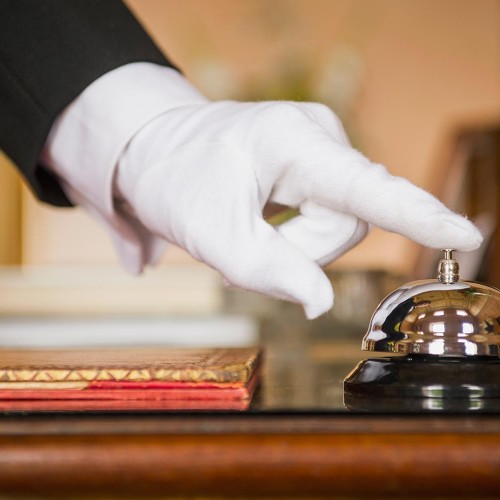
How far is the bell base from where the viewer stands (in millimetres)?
462

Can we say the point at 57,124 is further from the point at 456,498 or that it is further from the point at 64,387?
the point at 456,498

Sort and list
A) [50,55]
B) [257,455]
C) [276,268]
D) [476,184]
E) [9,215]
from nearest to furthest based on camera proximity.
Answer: [257,455], [276,268], [50,55], [476,184], [9,215]

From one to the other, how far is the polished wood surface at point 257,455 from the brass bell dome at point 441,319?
0.08 metres

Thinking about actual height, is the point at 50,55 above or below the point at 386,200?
above

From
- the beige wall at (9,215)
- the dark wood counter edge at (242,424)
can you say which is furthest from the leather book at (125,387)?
the beige wall at (9,215)

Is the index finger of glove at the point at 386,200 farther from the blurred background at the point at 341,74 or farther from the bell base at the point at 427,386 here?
the blurred background at the point at 341,74

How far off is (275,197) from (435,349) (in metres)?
0.15

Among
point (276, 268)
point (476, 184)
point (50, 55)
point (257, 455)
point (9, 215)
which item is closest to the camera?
point (257, 455)

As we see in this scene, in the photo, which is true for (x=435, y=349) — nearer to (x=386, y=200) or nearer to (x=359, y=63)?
(x=386, y=200)

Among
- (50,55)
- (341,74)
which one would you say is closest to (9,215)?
(341,74)

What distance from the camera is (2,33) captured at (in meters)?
0.68

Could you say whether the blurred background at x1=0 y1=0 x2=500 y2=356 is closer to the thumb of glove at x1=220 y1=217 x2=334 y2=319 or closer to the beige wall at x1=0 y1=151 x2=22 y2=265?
the beige wall at x1=0 y1=151 x2=22 y2=265

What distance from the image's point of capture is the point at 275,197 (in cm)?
60

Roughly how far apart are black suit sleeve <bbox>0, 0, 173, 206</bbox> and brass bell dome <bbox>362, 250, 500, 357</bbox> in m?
0.26
